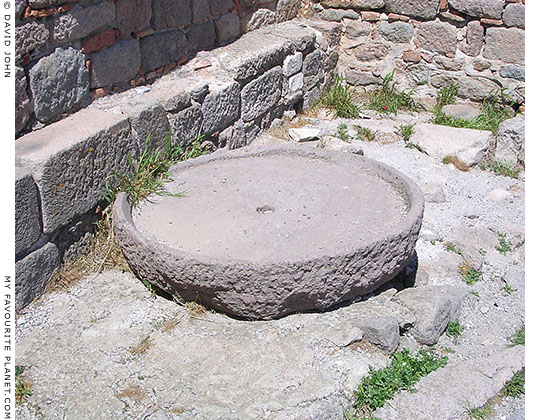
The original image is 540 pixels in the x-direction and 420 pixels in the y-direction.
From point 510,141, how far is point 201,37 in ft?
8.32

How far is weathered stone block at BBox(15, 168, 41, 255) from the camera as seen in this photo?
10.8ft

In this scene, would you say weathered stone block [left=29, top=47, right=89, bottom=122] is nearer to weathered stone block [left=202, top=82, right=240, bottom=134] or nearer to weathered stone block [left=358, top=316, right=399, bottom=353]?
weathered stone block [left=202, top=82, right=240, bottom=134]

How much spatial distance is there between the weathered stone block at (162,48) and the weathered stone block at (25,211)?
1.46 metres

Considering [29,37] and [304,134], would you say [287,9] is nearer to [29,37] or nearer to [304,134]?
[304,134]

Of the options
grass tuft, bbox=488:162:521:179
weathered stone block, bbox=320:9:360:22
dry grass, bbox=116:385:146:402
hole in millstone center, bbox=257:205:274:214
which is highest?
weathered stone block, bbox=320:9:360:22

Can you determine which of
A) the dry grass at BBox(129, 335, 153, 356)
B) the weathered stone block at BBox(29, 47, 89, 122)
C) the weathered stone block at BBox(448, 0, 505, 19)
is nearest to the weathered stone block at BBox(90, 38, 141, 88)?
Answer: the weathered stone block at BBox(29, 47, 89, 122)

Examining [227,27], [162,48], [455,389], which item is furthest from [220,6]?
[455,389]

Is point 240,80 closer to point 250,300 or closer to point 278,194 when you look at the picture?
point 278,194

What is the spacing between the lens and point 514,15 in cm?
582

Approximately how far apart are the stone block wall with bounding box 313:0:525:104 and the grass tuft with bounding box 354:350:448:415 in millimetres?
3492

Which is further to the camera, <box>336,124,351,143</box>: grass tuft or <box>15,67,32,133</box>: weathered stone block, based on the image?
<box>336,124,351,143</box>: grass tuft

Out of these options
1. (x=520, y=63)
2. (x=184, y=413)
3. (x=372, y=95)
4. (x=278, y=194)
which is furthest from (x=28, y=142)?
(x=520, y=63)

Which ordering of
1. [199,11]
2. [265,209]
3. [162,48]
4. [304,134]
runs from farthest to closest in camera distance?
[304,134] → [199,11] → [162,48] → [265,209]

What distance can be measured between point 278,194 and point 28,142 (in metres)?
1.36
